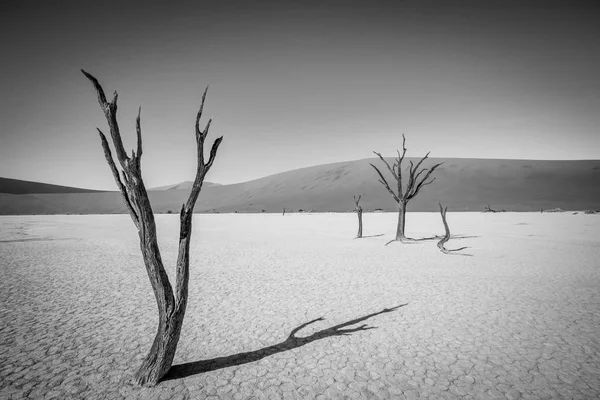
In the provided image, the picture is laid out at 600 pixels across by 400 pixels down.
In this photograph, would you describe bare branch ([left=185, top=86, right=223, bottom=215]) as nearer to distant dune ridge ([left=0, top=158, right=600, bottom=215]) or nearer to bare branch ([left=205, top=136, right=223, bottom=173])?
bare branch ([left=205, top=136, right=223, bottom=173])

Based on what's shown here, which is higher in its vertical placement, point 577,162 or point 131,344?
point 577,162

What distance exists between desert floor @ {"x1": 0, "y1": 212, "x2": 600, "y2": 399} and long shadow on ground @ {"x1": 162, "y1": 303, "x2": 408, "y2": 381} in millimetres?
32

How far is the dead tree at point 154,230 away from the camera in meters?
3.60

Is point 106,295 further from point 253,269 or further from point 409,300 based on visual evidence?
point 409,300

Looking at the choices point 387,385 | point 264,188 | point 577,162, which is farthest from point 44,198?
point 577,162

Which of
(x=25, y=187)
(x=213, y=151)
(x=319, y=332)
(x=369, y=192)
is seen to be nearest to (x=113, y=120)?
(x=213, y=151)

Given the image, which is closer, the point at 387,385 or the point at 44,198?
the point at 387,385

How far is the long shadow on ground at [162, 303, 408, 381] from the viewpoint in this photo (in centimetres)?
448

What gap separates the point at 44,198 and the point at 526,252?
14781 cm

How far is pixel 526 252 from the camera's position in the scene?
14438 millimetres

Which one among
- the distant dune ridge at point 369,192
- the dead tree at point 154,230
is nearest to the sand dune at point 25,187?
the distant dune ridge at point 369,192

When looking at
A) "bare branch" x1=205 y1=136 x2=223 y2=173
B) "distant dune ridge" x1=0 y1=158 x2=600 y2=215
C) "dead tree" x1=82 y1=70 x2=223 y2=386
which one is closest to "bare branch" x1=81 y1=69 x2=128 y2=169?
"dead tree" x1=82 y1=70 x2=223 y2=386

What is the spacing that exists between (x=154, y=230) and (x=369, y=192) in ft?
296

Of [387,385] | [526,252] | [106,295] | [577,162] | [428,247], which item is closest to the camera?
[387,385]
